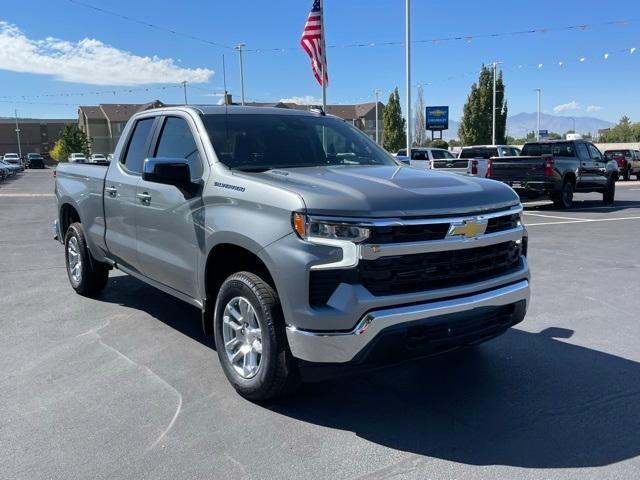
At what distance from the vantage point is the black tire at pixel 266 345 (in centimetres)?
345

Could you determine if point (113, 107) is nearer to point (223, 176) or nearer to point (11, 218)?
point (11, 218)

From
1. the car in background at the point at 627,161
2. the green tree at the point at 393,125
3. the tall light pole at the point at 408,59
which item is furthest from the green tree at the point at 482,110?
the tall light pole at the point at 408,59

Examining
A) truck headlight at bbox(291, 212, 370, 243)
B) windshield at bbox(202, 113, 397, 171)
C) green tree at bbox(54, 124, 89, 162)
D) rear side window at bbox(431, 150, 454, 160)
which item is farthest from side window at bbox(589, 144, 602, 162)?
green tree at bbox(54, 124, 89, 162)

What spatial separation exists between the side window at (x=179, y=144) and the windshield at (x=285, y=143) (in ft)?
0.61

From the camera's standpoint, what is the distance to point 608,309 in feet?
19.4

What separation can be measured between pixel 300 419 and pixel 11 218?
1449cm

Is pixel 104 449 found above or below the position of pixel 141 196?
below

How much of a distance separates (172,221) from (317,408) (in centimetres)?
180

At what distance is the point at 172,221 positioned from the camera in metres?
4.43

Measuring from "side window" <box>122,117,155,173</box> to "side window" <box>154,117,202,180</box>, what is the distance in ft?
0.92

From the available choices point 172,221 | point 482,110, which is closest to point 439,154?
point 172,221

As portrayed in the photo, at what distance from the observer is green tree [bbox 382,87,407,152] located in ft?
248

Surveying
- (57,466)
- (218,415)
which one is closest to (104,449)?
(57,466)

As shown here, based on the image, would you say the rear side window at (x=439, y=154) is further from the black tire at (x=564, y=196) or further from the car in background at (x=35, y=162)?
the car in background at (x=35, y=162)
